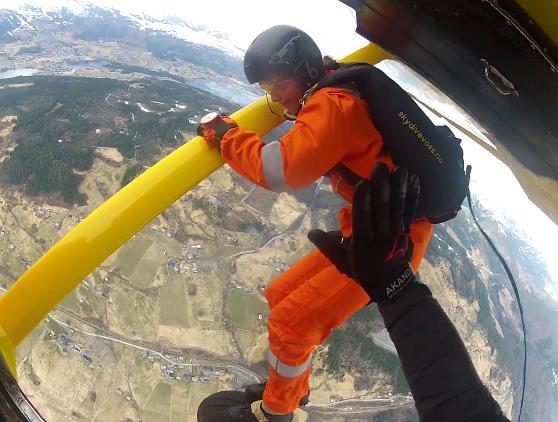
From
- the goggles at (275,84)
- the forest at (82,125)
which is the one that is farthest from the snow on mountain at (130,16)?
the goggles at (275,84)

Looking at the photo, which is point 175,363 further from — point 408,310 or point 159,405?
point 408,310

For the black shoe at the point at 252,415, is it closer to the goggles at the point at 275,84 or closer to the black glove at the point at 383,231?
the black glove at the point at 383,231

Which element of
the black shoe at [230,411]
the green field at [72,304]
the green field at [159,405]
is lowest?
the green field at [72,304]

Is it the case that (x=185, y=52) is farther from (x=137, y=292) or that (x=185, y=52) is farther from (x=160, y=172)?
(x=160, y=172)

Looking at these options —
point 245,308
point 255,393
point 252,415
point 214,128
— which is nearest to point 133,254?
point 245,308

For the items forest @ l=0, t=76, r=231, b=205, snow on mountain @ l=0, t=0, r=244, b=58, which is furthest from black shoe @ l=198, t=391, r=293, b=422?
snow on mountain @ l=0, t=0, r=244, b=58

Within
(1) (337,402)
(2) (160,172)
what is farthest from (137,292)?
(2) (160,172)
